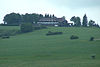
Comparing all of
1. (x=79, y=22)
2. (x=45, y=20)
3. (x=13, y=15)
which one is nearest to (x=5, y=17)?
(x=13, y=15)

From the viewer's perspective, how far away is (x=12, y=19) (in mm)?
181125

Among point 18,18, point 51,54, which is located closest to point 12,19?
point 18,18

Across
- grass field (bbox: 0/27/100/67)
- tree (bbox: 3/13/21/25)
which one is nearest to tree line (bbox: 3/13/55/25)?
tree (bbox: 3/13/21/25)

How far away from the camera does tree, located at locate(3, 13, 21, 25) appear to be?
588ft

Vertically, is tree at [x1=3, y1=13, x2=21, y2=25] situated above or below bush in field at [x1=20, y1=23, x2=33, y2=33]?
above

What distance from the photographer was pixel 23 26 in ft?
424

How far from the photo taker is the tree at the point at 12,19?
17912 centimetres

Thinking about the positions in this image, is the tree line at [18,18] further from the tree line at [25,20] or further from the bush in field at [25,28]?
the bush in field at [25,28]

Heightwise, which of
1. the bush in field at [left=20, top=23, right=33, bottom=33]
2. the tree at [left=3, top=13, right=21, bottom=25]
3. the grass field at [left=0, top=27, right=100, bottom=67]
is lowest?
the grass field at [left=0, top=27, right=100, bottom=67]

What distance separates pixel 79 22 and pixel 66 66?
146 m

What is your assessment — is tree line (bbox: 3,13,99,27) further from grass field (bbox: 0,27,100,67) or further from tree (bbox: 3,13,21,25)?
grass field (bbox: 0,27,100,67)

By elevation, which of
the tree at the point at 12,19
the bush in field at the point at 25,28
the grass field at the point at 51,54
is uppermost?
the tree at the point at 12,19

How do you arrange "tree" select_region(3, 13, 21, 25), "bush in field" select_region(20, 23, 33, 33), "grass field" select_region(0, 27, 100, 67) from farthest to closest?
1. "tree" select_region(3, 13, 21, 25)
2. "bush in field" select_region(20, 23, 33, 33)
3. "grass field" select_region(0, 27, 100, 67)

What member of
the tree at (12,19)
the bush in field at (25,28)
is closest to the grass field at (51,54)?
the bush in field at (25,28)
